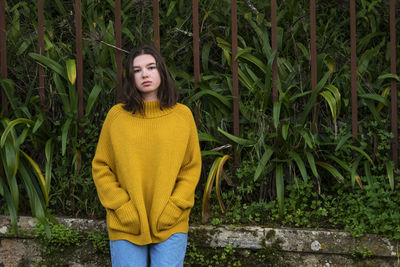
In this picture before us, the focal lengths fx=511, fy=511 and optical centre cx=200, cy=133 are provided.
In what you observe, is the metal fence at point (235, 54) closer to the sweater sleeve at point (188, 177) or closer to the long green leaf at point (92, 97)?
the long green leaf at point (92, 97)

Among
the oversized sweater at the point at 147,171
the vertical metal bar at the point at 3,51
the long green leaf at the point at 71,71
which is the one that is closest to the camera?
the oversized sweater at the point at 147,171

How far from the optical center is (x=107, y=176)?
2.56 m

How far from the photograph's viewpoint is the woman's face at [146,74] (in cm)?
254

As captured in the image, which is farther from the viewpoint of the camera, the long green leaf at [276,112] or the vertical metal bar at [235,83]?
the vertical metal bar at [235,83]

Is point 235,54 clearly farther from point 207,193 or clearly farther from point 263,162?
point 207,193

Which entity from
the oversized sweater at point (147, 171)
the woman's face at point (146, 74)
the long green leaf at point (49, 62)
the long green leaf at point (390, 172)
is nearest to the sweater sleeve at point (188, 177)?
the oversized sweater at point (147, 171)

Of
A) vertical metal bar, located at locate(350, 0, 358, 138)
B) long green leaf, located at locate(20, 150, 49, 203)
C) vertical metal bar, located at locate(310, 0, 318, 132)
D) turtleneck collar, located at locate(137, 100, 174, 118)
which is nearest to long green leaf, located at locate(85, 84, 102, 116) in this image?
long green leaf, located at locate(20, 150, 49, 203)

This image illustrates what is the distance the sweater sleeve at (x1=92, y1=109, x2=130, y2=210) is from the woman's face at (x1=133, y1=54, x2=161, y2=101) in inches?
8.3

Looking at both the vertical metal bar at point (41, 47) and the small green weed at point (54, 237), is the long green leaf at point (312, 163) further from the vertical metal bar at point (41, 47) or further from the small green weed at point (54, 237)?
the vertical metal bar at point (41, 47)

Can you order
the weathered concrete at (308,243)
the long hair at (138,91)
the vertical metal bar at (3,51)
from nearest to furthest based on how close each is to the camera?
the long hair at (138,91)
the weathered concrete at (308,243)
the vertical metal bar at (3,51)

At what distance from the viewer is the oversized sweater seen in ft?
8.01

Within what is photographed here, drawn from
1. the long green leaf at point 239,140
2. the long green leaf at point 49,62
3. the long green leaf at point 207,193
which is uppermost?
the long green leaf at point 49,62

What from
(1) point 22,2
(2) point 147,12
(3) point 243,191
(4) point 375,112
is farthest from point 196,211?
(1) point 22,2

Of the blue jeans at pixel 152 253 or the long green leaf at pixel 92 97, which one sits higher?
the long green leaf at pixel 92 97
